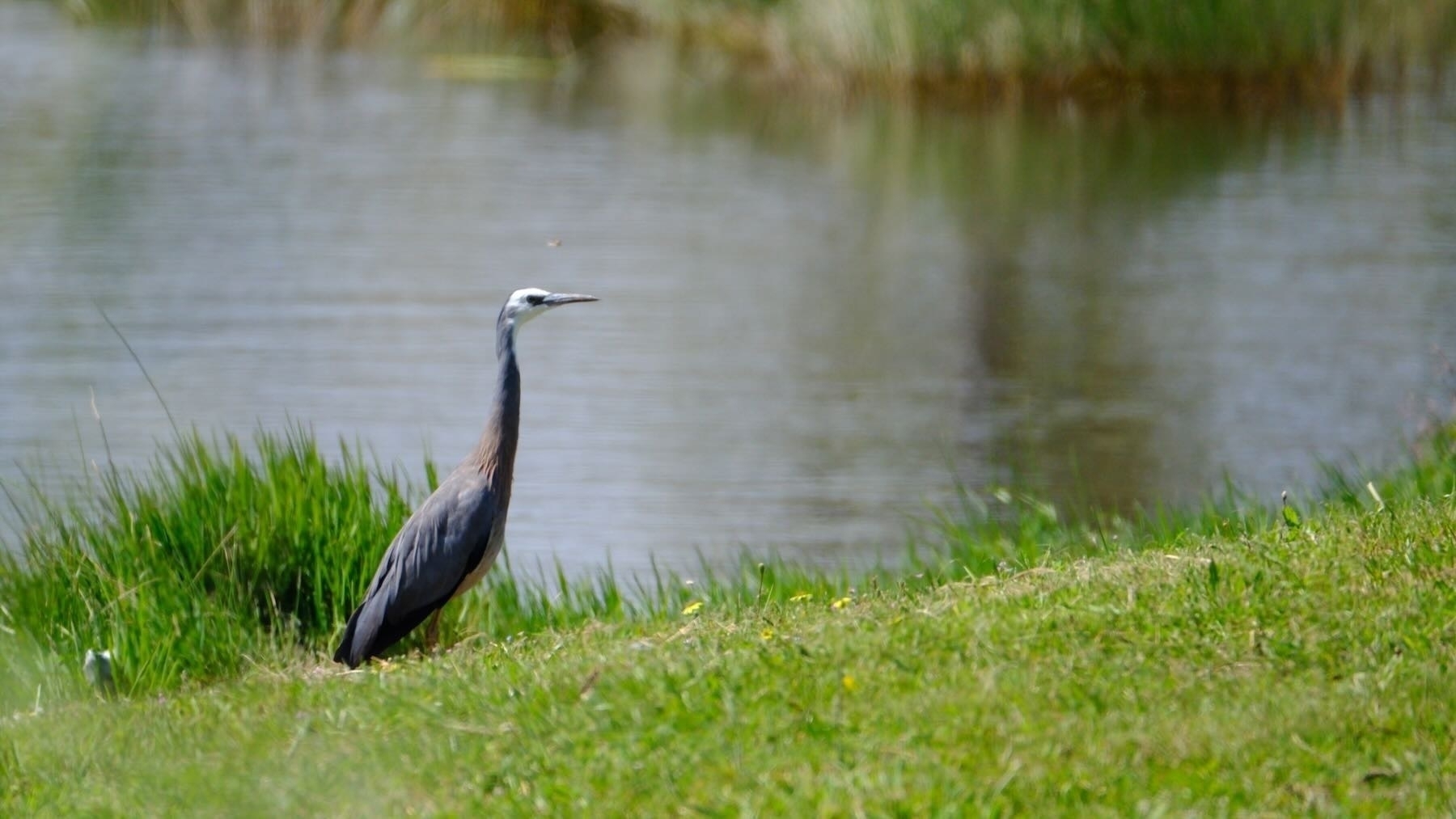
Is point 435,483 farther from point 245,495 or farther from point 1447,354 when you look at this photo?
point 1447,354

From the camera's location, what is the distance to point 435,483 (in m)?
8.01

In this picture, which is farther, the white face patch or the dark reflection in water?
the dark reflection in water

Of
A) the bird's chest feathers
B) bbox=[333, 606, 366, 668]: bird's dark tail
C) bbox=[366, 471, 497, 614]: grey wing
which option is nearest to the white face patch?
bbox=[366, 471, 497, 614]: grey wing

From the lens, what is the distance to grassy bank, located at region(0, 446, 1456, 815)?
4.43 meters

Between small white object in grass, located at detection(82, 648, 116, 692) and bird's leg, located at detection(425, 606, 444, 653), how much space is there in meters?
1.03

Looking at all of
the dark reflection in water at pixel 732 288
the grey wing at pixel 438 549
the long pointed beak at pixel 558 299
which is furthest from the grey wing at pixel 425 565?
the dark reflection in water at pixel 732 288

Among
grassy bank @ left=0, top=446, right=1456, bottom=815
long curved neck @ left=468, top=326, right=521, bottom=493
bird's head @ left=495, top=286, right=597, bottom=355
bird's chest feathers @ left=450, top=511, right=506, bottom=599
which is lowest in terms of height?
bird's chest feathers @ left=450, top=511, right=506, bottom=599

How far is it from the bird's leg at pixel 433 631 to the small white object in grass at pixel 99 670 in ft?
3.38

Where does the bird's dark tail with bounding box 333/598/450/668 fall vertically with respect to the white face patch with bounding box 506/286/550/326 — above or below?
below

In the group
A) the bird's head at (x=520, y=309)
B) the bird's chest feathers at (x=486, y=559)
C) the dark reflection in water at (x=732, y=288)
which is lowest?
the dark reflection in water at (x=732, y=288)

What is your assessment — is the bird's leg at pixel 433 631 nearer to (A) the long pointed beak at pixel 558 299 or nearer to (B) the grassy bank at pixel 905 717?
(B) the grassy bank at pixel 905 717

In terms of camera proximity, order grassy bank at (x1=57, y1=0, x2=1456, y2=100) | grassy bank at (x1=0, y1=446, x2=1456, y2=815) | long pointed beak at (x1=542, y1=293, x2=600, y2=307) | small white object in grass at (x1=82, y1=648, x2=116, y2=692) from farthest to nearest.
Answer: grassy bank at (x1=57, y1=0, x2=1456, y2=100) < long pointed beak at (x1=542, y1=293, x2=600, y2=307) < small white object in grass at (x1=82, y1=648, x2=116, y2=692) < grassy bank at (x1=0, y1=446, x2=1456, y2=815)

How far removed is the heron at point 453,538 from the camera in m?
6.37

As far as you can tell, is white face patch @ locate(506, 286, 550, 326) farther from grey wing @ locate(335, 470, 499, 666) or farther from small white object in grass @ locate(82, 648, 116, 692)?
small white object in grass @ locate(82, 648, 116, 692)
